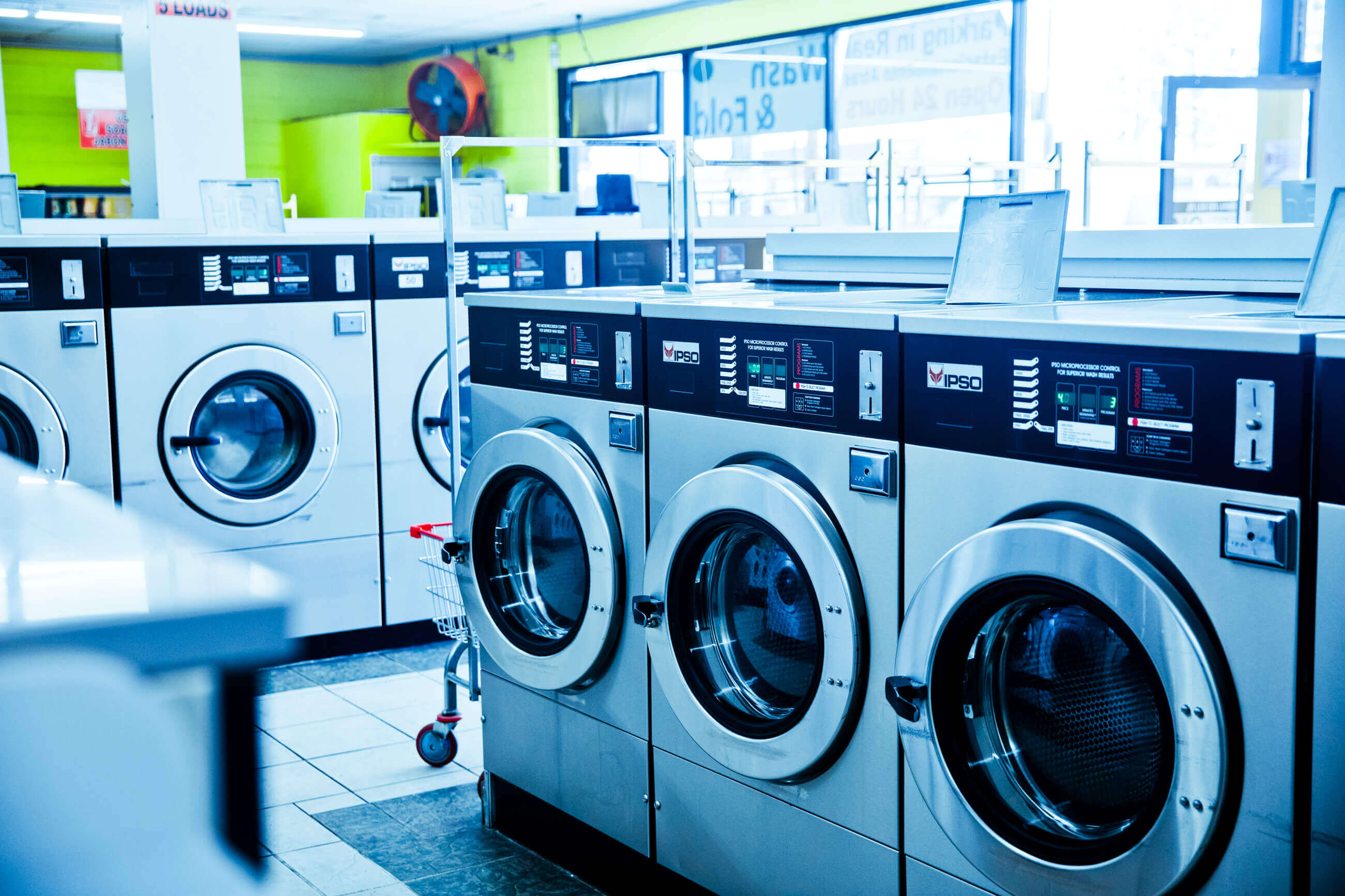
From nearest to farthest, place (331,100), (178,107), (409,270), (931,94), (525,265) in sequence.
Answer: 1. (409,270)
2. (525,265)
3. (178,107)
4. (931,94)
5. (331,100)

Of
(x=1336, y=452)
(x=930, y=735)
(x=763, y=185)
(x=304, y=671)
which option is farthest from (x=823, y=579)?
(x=763, y=185)

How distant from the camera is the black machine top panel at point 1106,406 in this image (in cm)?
145

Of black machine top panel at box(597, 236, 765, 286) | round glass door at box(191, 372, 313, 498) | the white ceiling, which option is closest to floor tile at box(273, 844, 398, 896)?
round glass door at box(191, 372, 313, 498)

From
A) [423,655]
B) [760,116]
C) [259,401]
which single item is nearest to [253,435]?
[259,401]

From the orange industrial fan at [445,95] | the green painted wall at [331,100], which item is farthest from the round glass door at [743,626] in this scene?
the orange industrial fan at [445,95]

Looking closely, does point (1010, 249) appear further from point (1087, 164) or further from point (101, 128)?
point (101, 128)

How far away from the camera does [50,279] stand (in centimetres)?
388

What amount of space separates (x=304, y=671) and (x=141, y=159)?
311 centimetres

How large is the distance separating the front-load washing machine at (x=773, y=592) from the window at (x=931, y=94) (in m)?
5.98

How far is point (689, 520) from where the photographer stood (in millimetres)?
2199

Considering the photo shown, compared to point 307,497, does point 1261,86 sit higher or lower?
higher

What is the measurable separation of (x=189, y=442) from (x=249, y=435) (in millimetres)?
244

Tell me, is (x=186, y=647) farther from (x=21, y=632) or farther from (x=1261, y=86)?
(x=1261, y=86)

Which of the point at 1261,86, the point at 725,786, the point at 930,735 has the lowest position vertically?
the point at 725,786
